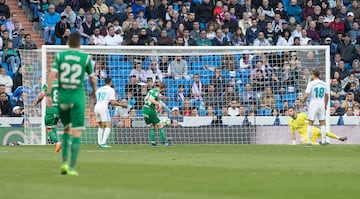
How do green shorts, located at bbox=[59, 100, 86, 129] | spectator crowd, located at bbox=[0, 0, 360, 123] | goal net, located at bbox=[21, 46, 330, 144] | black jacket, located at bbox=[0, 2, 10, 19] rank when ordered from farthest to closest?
1. black jacket, located at bbox=[0, 2, 10, 19]
2. spectator crowd, located at bbox=[0, 0, 360, 123]
3. goal net, located at bbox=[21, 46, 330, 144]
4. green shorts, located at bbox=[59, 100, 86, 129]

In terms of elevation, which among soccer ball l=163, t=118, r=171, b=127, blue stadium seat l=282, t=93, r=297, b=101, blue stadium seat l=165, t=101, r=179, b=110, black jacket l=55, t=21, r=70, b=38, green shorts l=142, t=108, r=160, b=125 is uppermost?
black jacket l=55, t=21, r=70, b=38

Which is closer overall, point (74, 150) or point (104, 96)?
point (74, 150)

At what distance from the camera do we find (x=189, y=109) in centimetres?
3231

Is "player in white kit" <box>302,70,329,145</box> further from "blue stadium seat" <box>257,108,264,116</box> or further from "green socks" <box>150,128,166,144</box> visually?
"green socks" <box>150,128,166,144</box>

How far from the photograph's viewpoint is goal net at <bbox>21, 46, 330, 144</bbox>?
3136cm

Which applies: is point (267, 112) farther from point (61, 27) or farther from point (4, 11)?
point (4, 11)

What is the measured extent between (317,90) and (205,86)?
5.00 metres

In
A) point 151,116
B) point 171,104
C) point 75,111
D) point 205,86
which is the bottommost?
point 151,116

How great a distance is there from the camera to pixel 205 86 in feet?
108

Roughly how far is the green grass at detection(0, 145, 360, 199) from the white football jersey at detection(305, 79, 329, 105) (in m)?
7.71

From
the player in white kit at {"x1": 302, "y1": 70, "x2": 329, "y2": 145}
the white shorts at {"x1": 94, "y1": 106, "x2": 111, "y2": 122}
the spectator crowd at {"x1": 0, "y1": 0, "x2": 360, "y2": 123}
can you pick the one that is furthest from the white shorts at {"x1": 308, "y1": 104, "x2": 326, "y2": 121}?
the white shorts at {"x1": 94, "y1": 106, "x2": 111, "y2": 122}

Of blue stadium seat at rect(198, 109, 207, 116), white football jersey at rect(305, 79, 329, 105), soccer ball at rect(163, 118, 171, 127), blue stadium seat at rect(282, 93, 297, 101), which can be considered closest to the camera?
white football jersey at rect(305, 79, 329, 105)

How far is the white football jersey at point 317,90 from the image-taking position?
28.9m

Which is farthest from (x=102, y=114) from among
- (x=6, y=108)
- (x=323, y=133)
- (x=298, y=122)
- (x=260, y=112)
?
(x=323, y=133)
